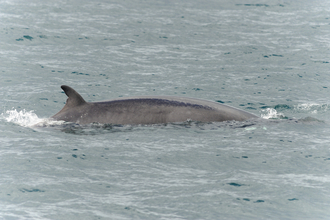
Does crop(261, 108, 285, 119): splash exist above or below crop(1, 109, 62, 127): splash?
above

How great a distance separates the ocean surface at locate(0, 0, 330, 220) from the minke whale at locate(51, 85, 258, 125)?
12.5 inches

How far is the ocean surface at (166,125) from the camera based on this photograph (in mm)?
8680

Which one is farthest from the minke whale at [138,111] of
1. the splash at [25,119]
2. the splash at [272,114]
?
the splash at [272,114]

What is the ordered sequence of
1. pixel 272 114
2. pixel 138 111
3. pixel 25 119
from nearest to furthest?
1. pixel 138 111
2. pixel 25 119
3. pixel 272 114

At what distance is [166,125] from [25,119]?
4.73m

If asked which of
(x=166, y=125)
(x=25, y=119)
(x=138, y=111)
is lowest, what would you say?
(x=25, y=119)

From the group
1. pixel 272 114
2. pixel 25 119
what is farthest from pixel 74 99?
pixel 272 114

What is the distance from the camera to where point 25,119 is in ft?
45.9

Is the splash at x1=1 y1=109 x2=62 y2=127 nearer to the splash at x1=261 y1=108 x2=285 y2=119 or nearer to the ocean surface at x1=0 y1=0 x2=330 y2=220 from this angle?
the ocean surface at x1=0 y1=0 x2=330 y2=220

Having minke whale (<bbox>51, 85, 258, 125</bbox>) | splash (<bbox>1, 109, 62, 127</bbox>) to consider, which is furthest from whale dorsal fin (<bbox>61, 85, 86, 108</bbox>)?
splash (<bbox>1, 109, 62, 127</bbox>)

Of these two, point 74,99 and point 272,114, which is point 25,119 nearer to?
point 74,99

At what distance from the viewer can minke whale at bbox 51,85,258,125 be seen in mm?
12680

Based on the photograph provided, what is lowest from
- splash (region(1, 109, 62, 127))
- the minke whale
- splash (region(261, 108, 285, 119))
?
splash (region(1, 109, 62, 127))

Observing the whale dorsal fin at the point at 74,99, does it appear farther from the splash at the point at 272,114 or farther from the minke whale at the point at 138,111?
the splash at the point at 272,114
